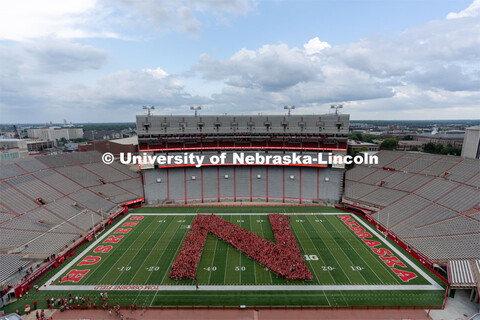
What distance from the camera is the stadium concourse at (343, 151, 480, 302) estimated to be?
20438 mm

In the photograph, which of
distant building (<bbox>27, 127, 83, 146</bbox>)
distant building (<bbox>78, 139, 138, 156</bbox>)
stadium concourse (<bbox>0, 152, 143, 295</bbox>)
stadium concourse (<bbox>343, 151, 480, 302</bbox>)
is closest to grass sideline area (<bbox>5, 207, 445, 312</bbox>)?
stadium concourse (<bbox>343, 151, 480, 302</bbox>)

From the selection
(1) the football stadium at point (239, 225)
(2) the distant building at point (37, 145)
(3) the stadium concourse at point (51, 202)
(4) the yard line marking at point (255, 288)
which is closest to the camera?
(1) the football stadium at point (239, 225)

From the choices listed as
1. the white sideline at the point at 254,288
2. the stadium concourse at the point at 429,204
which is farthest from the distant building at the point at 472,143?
the white sideline at the point at 254,288

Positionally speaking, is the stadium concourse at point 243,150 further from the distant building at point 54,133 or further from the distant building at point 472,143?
the distant building at point 54,133

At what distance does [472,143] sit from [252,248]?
51714mm

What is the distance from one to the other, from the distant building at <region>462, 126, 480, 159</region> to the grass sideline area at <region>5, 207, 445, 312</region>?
3721cm

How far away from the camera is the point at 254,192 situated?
3981cm

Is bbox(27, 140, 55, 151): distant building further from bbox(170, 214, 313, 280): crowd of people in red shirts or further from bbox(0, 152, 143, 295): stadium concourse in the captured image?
bbox(170, 214, 313, 280): crowd of people in red shirts

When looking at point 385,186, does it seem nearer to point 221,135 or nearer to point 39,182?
point 221,135

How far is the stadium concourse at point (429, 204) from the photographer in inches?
805

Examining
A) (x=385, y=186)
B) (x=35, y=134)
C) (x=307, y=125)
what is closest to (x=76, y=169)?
(x=307, y=125)

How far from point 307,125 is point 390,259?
25.0m

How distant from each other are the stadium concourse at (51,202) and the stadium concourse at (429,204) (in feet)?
113

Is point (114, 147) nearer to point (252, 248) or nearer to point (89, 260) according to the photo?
point (89, 260)
